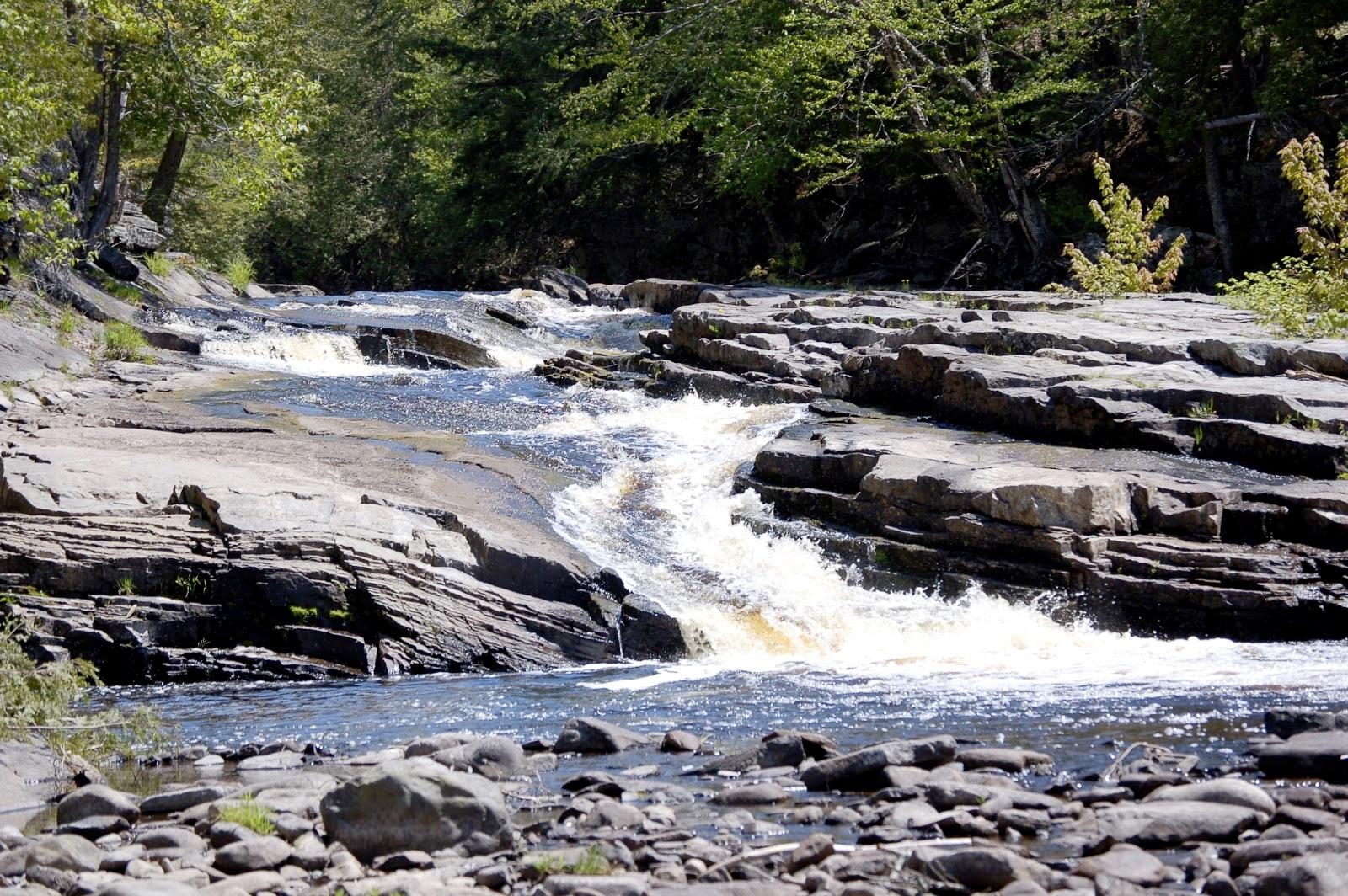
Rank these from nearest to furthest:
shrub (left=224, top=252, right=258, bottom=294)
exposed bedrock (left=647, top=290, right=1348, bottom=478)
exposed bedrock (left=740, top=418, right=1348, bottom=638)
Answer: exposed bedrock (left=740, top=418, right=1348, bottom=638)
exposed bedrock (left=647, top=290, right=1348, bottom=478)
shrub (left=224, top=252, right=258, bottom=294)

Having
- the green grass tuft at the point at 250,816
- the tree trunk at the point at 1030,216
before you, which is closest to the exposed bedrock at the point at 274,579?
the green grass tuft at the point at 250,816

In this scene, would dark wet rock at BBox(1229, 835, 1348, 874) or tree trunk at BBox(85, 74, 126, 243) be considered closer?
dark wet rock at BBox(1229, 835, 1348, 874)

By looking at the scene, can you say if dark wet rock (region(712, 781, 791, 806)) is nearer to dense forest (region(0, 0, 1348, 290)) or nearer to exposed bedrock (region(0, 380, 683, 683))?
exposed bedrock (region(0, 380, 683, 683))

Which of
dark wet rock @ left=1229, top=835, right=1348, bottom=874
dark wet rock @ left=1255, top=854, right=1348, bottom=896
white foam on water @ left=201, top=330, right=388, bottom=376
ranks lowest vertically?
dark wet rock @ left=1229, top=835, right=1348, bottom=874

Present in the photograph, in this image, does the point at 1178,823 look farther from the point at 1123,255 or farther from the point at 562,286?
the point at 562,286

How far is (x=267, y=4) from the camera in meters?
24.4

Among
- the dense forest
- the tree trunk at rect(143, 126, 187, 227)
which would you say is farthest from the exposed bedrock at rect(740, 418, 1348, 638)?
the tree trunk at rect(143, 126, 187, 227)

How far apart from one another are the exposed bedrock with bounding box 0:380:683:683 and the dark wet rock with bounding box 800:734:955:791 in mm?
3900

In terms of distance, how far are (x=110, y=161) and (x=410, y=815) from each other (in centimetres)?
2062

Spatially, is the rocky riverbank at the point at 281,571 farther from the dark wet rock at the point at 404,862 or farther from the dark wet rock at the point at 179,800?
the dark wet rock at the point at 404,862

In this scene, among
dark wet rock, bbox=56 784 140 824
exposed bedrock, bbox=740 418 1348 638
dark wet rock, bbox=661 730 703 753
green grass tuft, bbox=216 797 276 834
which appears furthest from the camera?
exposed bedrock, bbox=740 418 1348 638

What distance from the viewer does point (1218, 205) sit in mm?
23078

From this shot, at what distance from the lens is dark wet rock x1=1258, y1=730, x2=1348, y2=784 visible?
520 centimetres

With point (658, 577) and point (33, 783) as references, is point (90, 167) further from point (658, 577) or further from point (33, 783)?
point (33, 783)
